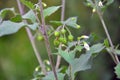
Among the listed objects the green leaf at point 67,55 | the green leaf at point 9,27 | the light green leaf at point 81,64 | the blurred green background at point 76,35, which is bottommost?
the blurred green background at point 76,35

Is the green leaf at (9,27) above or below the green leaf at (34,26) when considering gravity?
above

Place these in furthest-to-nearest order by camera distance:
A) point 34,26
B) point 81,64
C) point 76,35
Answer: point 76,35 → point 81,64 → point 34,26

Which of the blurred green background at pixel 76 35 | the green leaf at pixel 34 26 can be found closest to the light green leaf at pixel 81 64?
the green leaf at pixel 34 26

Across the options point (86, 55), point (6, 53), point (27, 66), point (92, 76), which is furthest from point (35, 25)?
point (6, 53)

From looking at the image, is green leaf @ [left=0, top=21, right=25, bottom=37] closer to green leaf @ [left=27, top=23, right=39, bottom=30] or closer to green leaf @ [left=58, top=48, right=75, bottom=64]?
green leaf @ [left=27, top=23, right=39, bottom=30]

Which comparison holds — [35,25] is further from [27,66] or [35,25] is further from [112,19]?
[27,66]

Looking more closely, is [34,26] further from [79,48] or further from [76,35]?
[76,35]

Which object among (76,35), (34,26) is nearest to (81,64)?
(34,26)

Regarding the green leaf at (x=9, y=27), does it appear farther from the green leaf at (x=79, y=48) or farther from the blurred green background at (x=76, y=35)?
the blurred green background at (x=76, y=35)

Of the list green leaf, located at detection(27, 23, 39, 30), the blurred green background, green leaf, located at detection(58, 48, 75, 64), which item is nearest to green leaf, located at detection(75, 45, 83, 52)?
green leaf, located at detection(58, 48, 75, 64)
